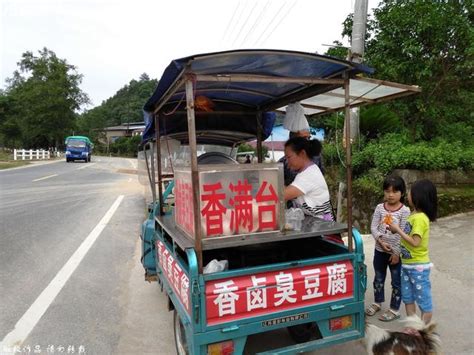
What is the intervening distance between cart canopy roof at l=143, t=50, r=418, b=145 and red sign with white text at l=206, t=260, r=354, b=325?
1.38 meters

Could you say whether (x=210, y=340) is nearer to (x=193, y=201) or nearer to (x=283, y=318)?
(x=283, y=318)

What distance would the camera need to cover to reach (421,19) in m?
7.36

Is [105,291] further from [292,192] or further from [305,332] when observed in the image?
[292,192]

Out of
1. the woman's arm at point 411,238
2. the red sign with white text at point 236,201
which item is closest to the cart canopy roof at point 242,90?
the red sign with white text at point 236,201

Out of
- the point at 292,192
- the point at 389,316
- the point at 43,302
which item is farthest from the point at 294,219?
the point at 43,302

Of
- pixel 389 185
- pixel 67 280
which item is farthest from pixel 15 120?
pixel 389 185

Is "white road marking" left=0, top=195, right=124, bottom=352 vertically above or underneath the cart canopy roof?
underneath

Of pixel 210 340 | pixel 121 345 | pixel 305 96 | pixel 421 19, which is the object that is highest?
pixel 421 19

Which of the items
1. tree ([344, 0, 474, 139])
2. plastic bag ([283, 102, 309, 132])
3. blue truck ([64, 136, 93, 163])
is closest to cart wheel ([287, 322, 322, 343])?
plastic bag ([283, 102, 309, 132])

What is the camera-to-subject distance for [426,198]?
297 cm

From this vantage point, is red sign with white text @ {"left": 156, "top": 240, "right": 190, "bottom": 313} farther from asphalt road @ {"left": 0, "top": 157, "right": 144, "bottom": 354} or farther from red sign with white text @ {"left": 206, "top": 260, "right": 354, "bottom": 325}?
asphalt road @ {"left": 0, "top": 157, "right": 144, "bottom": 354}

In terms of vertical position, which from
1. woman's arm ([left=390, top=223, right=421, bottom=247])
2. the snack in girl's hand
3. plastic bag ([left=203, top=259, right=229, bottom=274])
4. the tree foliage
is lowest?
plastic bag ([left=203, top=259, right=229, bottom=274])

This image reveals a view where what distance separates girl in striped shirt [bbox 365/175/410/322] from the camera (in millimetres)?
3275

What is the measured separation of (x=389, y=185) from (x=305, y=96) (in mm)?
1153
